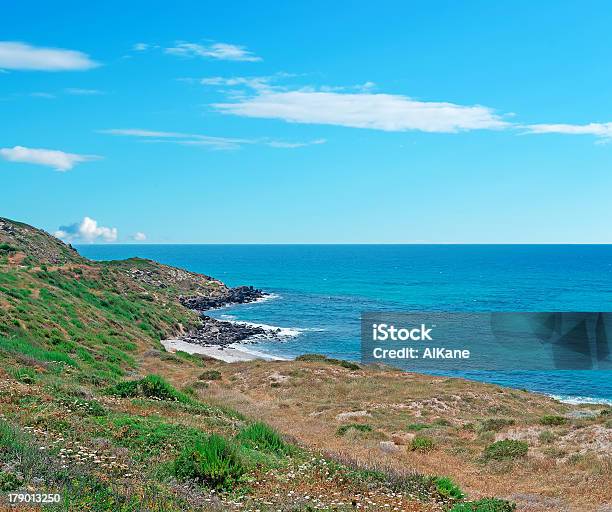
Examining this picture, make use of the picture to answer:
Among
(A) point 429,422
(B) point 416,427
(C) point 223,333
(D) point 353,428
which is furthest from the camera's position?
(C) point 223,333

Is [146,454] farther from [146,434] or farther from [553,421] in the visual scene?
[553,421]

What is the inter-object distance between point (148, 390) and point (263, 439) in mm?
7876

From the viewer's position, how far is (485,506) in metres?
12.3

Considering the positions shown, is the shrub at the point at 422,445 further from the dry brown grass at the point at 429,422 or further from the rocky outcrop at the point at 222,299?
the rocky outcrop at the point at 222,299

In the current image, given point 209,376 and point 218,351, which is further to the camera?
point 218,351

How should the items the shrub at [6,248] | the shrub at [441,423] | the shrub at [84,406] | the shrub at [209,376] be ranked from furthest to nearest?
1. the shrub at [6,248]
2. the shrub at [209,376]
3. the shrub at [441,423]
4. the shrub at [84,406]

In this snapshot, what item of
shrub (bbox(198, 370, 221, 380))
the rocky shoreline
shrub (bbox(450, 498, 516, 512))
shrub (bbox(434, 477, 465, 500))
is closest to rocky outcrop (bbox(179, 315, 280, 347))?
the rocky shoreline

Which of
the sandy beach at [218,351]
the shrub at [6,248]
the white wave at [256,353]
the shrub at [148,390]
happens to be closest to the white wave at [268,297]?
the white wave at [256,353]

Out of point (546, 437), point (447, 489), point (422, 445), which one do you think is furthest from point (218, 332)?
point (447, 489)

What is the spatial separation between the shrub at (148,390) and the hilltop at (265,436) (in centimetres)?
8

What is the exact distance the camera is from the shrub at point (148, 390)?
20.3 metres

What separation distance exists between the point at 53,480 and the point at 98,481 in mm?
723

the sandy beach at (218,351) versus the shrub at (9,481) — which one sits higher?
the shrub at (9,481)

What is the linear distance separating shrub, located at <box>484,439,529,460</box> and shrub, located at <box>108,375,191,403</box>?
1164 centimetres
